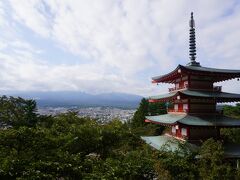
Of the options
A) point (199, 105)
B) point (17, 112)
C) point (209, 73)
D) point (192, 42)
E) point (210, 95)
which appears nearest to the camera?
point (210, 95)

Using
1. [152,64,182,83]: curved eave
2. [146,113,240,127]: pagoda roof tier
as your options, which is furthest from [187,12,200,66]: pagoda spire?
[146,113,240,127]: pagoda roof tier

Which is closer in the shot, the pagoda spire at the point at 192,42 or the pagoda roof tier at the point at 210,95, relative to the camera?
the pagoda roof tier at the point at 210,95

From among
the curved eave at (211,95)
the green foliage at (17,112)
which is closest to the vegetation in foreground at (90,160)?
the curved eave at (211,95)

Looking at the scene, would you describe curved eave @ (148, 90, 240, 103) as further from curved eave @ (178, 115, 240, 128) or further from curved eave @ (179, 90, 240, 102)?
curved eave @ (178, 115, 240, 128)

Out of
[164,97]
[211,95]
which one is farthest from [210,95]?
[164,97]

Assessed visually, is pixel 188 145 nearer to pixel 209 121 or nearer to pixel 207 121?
pixel 207 121

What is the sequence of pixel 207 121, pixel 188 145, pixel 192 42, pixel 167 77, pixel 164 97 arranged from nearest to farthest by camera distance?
1. pixel 188 145
2. pixel 207 121
3. pixel 164 97
4. pixel 167 77
5. pixel 192 42

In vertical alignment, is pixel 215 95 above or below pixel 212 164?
above

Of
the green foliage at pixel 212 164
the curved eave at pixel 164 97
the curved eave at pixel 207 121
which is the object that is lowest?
the green foliage at pixel 212 164

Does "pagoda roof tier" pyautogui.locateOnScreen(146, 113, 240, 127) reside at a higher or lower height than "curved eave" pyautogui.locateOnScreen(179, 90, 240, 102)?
lower

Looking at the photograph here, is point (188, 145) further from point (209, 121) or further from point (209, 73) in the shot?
point (209, 73)

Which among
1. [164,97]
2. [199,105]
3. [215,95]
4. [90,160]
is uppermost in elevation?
[215,95]

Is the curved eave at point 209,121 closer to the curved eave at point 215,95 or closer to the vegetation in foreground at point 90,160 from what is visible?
the curved eave at point 215,95

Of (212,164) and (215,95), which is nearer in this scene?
(212,164)
